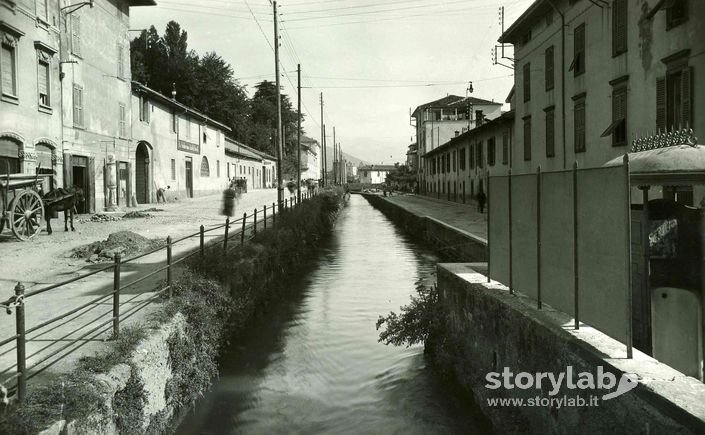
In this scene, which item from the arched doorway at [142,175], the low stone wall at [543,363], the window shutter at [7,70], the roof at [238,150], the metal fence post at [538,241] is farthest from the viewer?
the roof at [238,150]

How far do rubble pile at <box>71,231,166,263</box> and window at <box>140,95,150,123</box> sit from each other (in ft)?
54.2

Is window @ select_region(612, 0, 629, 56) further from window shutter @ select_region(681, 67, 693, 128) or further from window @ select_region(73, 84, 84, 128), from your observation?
window @ select_region(73, 84, 84, 128)

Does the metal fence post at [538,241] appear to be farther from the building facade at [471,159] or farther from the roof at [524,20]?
the building facade at [471,159]

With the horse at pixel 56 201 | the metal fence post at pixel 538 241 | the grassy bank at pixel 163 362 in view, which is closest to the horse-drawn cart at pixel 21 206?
the horse at pixel 56 201

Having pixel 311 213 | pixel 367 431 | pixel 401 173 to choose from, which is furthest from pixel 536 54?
pixel 401 173

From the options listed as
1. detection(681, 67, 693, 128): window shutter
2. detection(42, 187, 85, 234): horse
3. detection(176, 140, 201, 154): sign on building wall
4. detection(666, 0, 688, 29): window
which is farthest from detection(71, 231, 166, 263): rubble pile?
detection(176, 140, 201, 154): sign on building wall

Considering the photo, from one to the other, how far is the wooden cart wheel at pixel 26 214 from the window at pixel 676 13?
1485cm

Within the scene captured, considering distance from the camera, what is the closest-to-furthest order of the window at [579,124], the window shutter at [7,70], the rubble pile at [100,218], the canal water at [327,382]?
the canal water at [327,382], the window shutter at [7,70], the rubble pile at [100,218], the window at [579,124]

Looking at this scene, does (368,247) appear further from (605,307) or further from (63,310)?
(605,307)

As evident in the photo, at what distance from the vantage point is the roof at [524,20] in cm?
2170

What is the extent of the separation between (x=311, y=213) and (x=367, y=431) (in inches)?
648

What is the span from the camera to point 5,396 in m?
3.21

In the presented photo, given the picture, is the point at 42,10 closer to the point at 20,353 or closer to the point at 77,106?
the point at 77,106

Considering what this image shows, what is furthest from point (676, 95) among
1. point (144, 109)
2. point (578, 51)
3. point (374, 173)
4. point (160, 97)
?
point (374, 173)
